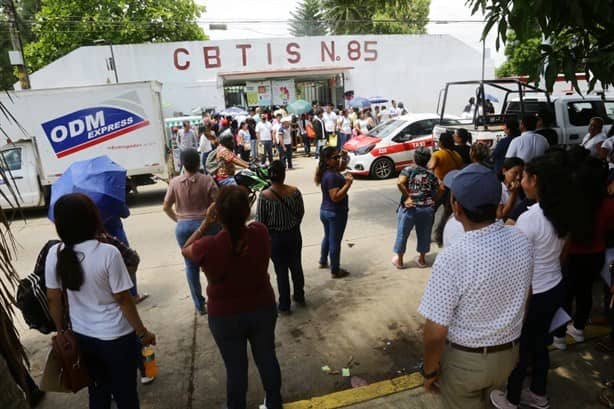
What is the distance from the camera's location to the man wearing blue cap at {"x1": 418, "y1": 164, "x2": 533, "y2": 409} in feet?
6.48

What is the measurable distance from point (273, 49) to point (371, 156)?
549 inches

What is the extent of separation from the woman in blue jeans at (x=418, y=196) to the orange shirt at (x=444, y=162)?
53cm

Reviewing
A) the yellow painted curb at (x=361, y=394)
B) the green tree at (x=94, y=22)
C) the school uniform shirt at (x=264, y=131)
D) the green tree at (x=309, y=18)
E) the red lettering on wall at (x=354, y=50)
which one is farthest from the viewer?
the green tree at (x=309, y=18)

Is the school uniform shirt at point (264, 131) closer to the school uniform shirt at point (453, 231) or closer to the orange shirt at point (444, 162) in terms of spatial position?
the orange shirt at point (444, 162)

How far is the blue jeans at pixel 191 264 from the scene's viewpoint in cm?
450

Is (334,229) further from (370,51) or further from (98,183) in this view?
(370,51)

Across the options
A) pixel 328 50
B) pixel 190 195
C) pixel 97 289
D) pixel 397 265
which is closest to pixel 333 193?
pixel 397 265

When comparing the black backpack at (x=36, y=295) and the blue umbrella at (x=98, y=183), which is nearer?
the black backpack at (x=36, y=295)

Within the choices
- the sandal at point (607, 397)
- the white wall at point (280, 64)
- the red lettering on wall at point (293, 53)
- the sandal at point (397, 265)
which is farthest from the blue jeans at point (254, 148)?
the sandal at point (607, 397)

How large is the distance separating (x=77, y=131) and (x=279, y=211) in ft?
25.6

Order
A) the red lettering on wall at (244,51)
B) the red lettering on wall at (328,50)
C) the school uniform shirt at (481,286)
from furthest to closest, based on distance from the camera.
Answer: the red lettering on wall at (328,50) → the red lettering on wall at (244,51) → the school uniform shirt at (481,286)

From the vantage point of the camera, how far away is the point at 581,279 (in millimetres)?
3689

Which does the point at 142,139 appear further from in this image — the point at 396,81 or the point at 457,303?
the point at 396,81

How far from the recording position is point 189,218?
177 inches
